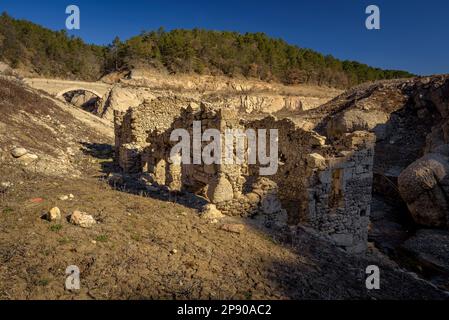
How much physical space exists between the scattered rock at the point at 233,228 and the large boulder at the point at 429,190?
9551mm

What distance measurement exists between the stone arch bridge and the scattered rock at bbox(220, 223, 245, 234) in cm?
3032

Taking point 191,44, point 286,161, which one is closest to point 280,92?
point 191,44

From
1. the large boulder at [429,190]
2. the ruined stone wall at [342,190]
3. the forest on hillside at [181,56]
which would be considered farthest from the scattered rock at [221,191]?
the forest on hillside at [181,56]

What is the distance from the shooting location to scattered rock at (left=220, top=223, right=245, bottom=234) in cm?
648

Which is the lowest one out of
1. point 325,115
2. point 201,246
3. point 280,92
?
point 201,246

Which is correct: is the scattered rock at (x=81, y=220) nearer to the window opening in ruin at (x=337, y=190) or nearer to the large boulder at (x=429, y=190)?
the window opening in ruin at (x=337, y=190)

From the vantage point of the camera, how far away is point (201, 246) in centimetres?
562

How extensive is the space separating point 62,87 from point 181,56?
21721 millimetres

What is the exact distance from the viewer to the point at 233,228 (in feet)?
21.4

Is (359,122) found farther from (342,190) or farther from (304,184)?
(342,190)

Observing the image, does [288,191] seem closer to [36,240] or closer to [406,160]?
[36,240]

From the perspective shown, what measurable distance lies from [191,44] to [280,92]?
1838 centimetres

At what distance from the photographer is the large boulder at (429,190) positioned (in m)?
12.4

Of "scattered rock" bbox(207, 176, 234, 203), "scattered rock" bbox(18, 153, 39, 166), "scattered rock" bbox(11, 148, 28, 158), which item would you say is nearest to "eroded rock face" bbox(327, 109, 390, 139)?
"scattered rock" bbox(207, 176, 234, 203)
